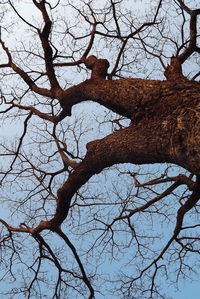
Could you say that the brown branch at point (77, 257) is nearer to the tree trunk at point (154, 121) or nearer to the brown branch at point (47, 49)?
the tree trunk at point (154, 121)

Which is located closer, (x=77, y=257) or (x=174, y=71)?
(x=174, y=71)

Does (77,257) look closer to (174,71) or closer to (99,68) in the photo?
Result: (99,68)

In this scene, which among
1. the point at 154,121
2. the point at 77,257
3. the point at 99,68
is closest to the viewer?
the point at 154,121

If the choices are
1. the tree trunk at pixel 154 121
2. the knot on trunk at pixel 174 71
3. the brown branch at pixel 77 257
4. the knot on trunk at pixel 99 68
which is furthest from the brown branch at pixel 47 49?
the brown branch at pixel 77 257

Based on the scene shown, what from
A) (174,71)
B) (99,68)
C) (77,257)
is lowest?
(77,257)

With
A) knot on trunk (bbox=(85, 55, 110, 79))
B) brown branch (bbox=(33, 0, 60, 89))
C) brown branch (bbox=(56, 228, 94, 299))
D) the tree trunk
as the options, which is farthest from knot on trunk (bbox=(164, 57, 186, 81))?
brown branch (bbox=(56, 228, 94, 299))

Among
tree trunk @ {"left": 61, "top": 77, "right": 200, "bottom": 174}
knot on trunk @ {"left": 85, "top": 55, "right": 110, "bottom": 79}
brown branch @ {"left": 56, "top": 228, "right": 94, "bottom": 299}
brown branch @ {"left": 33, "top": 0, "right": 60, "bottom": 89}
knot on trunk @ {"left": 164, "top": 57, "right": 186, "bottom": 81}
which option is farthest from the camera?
brown branch @ {"left": 33, "top": 0, "right": 60, "bottom": 89}

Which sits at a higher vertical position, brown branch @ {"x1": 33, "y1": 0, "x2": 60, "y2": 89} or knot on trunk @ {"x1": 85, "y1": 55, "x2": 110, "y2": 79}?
A: brown branch @ {"x1": 33, "y1": 0, "x2": 60, "y2": 89}

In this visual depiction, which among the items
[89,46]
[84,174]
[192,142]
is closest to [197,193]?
[84,174]

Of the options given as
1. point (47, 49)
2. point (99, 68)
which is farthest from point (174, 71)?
point (47, 49)

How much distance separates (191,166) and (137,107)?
3.95 ft

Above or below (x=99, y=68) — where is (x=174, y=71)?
below

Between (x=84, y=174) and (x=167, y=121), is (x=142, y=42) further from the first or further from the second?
(x=167, y=121)

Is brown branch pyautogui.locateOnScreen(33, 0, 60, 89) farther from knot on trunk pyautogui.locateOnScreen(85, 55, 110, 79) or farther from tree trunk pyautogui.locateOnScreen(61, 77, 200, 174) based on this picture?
tree trunk pyautogui.locateOnScreen(61, 77, 200, 174)
